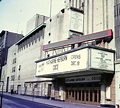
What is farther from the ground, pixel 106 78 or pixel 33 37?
pixel 33 37

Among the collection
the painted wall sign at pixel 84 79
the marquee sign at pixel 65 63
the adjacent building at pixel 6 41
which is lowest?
the painted wall sign at pixel 84 79

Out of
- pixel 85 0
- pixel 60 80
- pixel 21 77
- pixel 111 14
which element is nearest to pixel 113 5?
pixel 111 14

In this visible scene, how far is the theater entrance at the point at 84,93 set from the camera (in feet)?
74.1

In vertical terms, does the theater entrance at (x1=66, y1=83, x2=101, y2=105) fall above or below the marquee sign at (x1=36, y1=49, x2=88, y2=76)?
below

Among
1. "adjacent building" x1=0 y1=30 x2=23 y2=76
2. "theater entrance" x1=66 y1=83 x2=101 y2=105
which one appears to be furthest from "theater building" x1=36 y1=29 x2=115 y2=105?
"adjacent building" x1=0 y1=30 x2=23 y2=76

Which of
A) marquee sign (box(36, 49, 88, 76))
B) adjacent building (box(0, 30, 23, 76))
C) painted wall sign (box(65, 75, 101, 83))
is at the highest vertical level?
adjacent building (box(0, 30, 23, 76))

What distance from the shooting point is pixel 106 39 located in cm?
2172

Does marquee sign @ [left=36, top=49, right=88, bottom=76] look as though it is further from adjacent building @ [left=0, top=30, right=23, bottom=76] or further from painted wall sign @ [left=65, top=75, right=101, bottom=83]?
adjacent building @ [left=0, top=30, right=23, bottom=76]

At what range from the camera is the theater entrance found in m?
22.6

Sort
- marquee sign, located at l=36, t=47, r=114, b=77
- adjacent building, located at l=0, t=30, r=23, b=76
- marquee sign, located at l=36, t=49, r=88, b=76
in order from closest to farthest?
marquee sign, located at l=36, t=47, r=114, b=77
marquee sign, located at l=36, t=49, r=88, b=76
adjacent building, located at l=0, t=30, r=23, b=76

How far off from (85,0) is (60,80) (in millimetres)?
11831

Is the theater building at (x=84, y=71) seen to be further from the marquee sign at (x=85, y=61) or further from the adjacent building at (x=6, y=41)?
the adjacent building at (x=6, y=41)

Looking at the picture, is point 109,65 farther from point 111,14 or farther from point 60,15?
point 60,15

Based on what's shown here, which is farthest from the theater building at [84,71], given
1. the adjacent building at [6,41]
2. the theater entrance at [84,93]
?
the adjacent building at [6,41]
